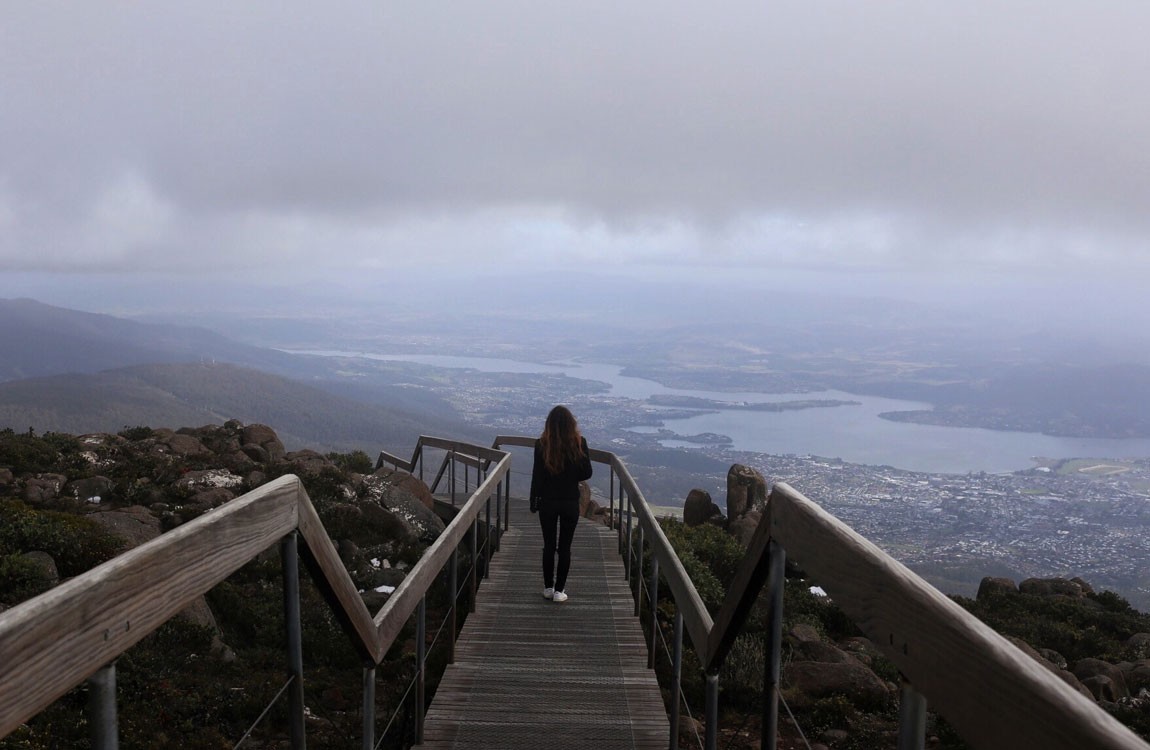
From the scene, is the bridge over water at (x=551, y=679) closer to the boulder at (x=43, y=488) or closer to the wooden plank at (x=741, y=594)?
the wooden plank at (x=741, y=594)

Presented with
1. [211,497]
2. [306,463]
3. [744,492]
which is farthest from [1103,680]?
[306,463]

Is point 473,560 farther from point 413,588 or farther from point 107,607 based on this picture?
point 107,607

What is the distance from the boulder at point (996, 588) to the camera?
1550 centimetres

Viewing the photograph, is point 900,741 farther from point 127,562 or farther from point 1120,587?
point 1120,587

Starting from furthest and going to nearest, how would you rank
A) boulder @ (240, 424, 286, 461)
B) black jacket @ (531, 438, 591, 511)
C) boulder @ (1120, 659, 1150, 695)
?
boulder @ (240, 424, 286, 461)
boulder @ (1120, 659, 1150, 695)
black jacket @ (531, 438, 591, 511)

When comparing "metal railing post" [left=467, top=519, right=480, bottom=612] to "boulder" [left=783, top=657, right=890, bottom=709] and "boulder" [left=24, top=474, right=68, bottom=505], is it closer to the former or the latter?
"boulder" [left=783, top=657, right=890, bottom=709]

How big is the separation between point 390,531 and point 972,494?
9138cm

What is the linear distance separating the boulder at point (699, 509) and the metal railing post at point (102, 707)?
1756cm

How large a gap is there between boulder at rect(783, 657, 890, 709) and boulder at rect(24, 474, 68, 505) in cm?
994

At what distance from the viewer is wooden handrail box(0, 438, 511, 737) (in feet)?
3.85

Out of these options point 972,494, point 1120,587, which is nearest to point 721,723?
point 1120,587

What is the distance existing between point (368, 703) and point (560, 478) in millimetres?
4307

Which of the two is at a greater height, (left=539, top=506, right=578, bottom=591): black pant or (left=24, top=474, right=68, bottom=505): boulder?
(left=539, top=506, right=578, bottom=591): black pant

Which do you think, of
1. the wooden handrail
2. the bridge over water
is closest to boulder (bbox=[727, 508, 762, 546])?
the bridge over water
